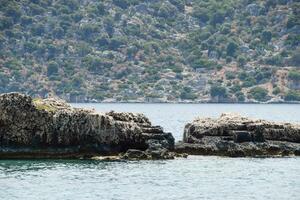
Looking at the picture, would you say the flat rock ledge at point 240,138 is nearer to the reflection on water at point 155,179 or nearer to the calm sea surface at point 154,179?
the calm sea surface at point 154,179

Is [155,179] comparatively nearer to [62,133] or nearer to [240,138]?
[62,133]

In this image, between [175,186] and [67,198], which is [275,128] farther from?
[67,198]

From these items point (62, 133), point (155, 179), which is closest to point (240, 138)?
point (62, 133)

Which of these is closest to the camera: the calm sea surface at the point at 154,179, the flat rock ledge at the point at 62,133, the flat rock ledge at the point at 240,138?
the calm sea surface at the point at 154,179

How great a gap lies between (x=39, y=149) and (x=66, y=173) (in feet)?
26.2

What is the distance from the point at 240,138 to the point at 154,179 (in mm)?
16565

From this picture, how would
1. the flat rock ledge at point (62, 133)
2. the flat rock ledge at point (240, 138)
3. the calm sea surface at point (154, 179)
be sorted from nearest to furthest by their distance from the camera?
the calm sea surface at point (154, 179)
the flat rock ledge at point (62, 133)
the flat rock ledge at point (240, 138)

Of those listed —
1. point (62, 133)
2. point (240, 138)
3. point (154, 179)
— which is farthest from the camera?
point (240, 138)

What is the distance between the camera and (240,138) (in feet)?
307

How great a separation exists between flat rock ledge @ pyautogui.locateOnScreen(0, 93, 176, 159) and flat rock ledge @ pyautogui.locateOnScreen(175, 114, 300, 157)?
5267mm

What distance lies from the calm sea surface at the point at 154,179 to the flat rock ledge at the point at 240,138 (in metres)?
2.13

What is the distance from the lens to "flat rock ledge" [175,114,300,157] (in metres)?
93.4

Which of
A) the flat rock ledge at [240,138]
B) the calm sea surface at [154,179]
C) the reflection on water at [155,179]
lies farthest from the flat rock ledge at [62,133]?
the flat rock ledge at [240,138]

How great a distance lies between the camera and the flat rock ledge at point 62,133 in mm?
87500
